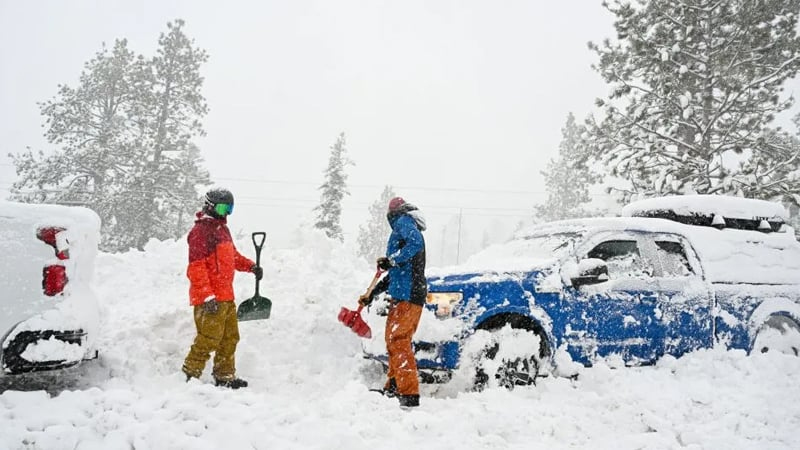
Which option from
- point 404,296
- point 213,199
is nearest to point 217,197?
point 213,199

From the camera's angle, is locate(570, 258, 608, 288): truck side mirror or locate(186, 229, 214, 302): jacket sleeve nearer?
locate(186, 229, 214, 302): jacket sleeve

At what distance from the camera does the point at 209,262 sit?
4691 millimetres

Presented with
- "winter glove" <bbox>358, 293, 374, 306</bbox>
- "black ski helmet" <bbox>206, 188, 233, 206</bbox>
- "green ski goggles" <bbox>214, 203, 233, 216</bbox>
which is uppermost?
"black ski helmet" <bbox>206, 188, 233, 206</bbox>

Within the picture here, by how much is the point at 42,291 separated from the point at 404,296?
2824 mm

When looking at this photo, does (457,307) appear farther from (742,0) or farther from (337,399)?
(742,0)

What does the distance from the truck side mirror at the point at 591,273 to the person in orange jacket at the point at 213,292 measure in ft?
11.4

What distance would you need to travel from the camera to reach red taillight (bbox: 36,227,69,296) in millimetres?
3537

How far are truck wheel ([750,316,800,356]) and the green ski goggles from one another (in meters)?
6.03

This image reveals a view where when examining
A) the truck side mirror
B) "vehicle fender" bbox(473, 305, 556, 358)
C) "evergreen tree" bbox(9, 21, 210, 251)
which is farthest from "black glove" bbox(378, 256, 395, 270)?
"evergreen tree" bbox(9, 21, 210, 251)

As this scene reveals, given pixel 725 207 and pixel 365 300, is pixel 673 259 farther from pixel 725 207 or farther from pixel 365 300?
pixel 365 300

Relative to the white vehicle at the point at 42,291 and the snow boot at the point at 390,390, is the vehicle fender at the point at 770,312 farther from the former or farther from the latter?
the white vehicle at the point at 42,291

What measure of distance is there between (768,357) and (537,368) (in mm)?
2644

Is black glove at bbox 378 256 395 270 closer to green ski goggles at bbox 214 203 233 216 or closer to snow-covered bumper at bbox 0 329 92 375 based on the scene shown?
green ski goggles at bbox 214 203 233 216

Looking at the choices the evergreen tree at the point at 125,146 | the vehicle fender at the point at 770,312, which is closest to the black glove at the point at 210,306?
the vehicle fender at the point at 770,312
